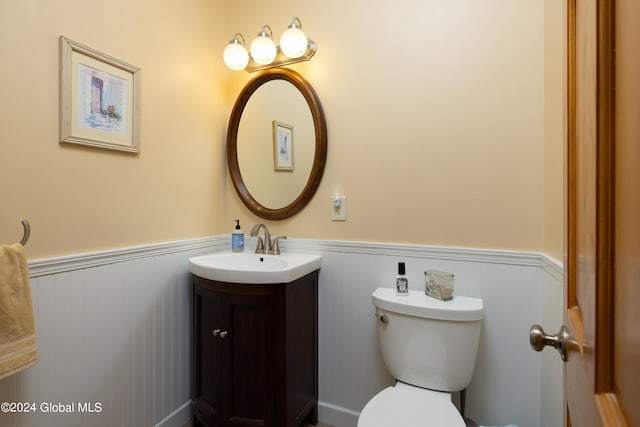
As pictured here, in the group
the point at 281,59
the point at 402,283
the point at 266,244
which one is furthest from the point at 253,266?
the point at 281,59

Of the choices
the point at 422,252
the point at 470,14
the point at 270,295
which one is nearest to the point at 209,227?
the point at 270,295

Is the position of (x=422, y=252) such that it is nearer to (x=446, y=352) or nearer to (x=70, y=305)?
(x=446, y=352)

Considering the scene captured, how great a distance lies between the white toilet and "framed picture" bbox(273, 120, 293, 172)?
0.91m

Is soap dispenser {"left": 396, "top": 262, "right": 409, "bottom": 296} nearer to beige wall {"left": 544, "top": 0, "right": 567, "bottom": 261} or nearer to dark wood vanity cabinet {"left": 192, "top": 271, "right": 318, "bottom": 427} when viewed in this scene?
dark wood vanity cabinet {"left": 192, "top": 271, "right": 318, "bottom": 427}

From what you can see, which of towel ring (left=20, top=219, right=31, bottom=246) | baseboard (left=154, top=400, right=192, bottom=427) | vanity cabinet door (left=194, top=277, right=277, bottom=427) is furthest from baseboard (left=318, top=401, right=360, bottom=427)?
towel ring (left=20, top=219, right=31, bottom=246)

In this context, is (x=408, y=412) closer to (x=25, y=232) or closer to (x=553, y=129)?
(x=553, y=129)

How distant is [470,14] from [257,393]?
6.18 feet

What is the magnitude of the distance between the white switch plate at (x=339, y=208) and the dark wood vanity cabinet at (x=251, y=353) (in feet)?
1.22

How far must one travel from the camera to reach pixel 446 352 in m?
1.21

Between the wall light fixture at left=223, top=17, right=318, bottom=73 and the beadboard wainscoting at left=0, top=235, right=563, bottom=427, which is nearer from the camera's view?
the beadboard wainscoting at left=0, top=235, right=563, bottom=427

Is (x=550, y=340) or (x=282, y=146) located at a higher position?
(x=282, y=146)

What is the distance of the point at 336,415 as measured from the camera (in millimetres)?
1617

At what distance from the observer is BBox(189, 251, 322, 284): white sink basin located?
133 cm

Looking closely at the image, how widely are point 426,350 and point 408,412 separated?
25 centimetres
